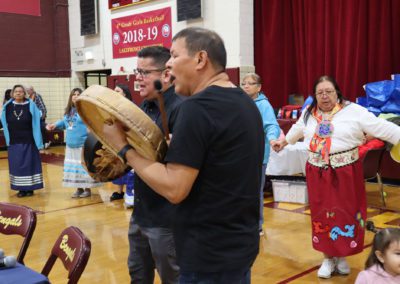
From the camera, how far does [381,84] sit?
22.6ft

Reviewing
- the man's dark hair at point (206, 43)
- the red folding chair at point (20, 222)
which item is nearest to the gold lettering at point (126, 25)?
the red folding chair at point (20, 222)

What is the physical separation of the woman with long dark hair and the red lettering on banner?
6431 millimetres

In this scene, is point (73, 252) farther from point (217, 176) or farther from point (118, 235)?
point (118, 235)

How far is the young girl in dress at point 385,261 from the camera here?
2.34 meters

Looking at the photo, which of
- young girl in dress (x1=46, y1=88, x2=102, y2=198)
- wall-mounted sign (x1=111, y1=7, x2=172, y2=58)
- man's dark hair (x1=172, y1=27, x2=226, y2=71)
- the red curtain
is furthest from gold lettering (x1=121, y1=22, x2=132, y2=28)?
man's dark hair (x1=172, y1=27, x2=226, y2=71)

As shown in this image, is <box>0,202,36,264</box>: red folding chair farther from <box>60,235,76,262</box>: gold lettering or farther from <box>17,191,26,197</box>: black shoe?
<box>17,191,26,197</box>: black shoe

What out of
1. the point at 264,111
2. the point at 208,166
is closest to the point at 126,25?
the point at 264,111

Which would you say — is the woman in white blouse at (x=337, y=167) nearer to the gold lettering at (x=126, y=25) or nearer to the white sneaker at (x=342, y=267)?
the white sneaker at (x=342, y=267)

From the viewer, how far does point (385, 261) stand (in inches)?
93.9

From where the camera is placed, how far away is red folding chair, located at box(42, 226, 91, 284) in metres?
1.89

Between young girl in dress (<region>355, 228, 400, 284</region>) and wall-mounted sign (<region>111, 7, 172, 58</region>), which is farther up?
wall-mounted sign (<region>111, 7, 172, 58</region>)

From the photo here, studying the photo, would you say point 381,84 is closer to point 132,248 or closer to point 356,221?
point 356,221

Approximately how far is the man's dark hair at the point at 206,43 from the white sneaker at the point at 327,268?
2444mm

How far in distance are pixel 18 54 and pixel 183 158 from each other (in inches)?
480
